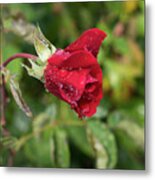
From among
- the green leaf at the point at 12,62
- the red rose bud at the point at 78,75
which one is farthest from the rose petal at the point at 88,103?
the green leaf at the point at 12,62

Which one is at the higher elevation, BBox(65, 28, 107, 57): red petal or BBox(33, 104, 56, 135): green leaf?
BBox(65, 28, 107, 57): red petal

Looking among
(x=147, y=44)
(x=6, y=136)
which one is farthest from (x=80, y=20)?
(x=6, y=136)

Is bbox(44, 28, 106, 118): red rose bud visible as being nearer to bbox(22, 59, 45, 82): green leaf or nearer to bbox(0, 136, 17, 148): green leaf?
bbox(22, 59, 45, 82): green leaf

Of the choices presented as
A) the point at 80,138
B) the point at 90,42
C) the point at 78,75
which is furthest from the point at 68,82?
the point at 80,138

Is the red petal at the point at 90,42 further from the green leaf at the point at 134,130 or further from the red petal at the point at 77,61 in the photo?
the green leaf at the point at 134,130

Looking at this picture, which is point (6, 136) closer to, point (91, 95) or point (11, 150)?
point (11, 150)

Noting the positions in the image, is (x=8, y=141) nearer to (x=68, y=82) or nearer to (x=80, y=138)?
(x=80, y=138)

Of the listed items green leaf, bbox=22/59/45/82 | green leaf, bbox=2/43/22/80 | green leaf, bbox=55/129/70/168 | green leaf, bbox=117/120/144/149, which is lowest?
green leaf, bbox=55/129/70/168

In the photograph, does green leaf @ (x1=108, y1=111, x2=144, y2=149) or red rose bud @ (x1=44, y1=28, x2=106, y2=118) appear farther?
green leaf @ (x1=108, y1=111, x2=144, y2=149)

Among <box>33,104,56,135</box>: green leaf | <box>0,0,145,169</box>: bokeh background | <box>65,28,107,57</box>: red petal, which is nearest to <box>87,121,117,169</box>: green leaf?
<box>0,0,145,169</box>: bokeh background
